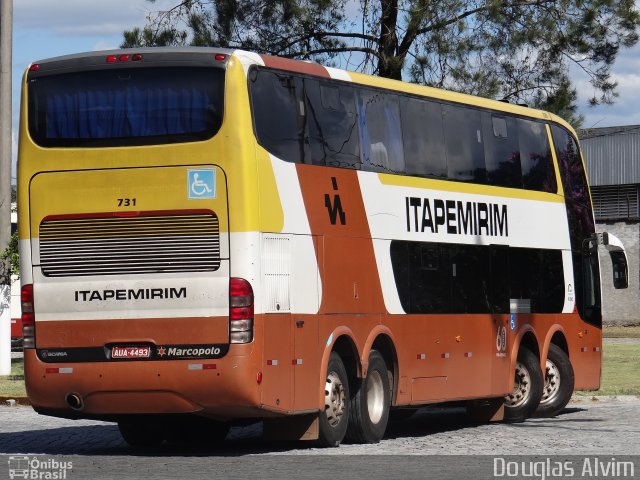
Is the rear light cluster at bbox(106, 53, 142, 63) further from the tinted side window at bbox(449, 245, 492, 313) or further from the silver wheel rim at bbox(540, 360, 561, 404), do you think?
the silver wheel rim at bbox(540, 360, 561, 404)

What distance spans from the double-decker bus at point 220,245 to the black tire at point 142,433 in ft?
0.08

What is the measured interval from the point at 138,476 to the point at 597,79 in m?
19.1

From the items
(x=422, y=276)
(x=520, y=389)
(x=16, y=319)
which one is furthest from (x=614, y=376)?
(x=16, y=319)

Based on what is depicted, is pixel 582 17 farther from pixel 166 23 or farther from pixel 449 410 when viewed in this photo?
pixel 449 410

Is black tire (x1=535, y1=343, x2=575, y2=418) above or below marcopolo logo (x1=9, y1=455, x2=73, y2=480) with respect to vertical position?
above

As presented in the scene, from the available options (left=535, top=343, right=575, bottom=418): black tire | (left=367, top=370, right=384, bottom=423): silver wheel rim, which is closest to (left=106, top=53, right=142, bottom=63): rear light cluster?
(left=367, top=370, right=384, bottom=423): silver wheel rim

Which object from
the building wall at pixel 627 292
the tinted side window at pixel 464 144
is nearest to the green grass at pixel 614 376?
the tinted side window at pixel 464 144

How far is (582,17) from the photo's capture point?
28.7 meters

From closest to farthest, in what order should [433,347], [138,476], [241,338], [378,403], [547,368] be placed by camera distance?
[138,476], [241,338], [378,403], [433,347], [547,368]

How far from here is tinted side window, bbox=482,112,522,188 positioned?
1894 cm

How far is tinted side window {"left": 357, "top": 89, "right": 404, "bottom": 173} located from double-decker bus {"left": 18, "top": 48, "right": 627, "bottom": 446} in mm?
28

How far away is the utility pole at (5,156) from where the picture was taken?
26.6 metres

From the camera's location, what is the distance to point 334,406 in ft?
50.4

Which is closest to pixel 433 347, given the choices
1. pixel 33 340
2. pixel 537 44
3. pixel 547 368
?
pixel 547 368
